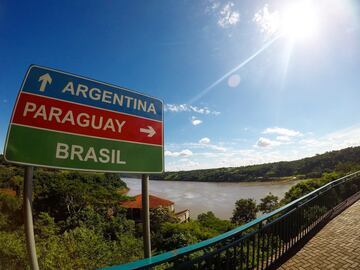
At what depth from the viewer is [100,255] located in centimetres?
1133

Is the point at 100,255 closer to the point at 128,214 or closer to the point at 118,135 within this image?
the point at 118,135

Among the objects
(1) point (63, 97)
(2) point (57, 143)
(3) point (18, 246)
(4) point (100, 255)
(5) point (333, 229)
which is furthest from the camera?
(4) point (100, 255)

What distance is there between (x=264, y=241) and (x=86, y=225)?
25514mm

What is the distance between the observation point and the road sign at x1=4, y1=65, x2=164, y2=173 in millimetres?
1542

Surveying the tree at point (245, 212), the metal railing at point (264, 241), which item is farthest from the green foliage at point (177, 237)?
the tree at point (245, 212)

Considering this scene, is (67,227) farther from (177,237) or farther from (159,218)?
(177,237)

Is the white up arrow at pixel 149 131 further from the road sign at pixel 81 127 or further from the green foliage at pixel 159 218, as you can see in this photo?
the green foliage at pixel 159 218

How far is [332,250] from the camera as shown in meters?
3.51

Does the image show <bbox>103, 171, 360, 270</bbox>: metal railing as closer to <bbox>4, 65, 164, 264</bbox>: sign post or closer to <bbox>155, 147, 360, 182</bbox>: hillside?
A: <bbox>4, 65, 164, 264</bbox>: sign post

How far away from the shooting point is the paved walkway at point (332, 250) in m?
3.09

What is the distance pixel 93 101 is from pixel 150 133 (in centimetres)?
63

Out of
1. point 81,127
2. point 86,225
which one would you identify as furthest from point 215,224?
point 81,127

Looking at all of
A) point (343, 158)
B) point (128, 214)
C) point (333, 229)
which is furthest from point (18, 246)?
point (343, 158)

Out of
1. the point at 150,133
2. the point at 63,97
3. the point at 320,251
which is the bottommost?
the point at 320,251
